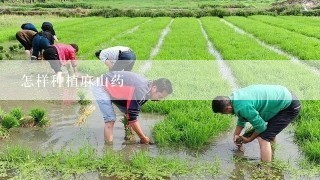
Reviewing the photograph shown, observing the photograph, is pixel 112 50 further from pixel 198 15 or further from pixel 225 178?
pixel 198 15

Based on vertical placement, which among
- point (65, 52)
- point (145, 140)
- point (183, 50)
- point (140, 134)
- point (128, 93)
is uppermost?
point (128, 93)

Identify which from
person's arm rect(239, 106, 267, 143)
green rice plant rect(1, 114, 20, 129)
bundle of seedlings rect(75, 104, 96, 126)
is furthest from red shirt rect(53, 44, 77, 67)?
person's arm rect(239, 106, 267, 143)

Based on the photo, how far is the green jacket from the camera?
371 cm

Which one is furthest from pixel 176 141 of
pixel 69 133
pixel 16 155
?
pixel 16 155

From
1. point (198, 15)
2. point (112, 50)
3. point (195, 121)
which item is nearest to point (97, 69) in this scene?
point (112, 50)

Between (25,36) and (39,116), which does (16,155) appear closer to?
(39,116)

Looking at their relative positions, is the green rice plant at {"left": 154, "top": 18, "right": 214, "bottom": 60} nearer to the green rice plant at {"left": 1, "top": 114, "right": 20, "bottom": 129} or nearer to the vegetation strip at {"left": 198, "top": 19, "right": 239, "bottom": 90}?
the vegetation strip at {"left": 198, "top": 19, "right": 239, "bottom": 90}

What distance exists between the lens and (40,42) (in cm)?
800

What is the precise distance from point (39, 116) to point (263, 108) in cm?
280

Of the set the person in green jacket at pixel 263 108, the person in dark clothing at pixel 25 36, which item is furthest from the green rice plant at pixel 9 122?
the person in dark clothing at pixel 25 36

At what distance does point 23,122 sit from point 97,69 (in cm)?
331

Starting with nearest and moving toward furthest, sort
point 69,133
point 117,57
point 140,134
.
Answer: point 140,134, point 69,133, point 117,57

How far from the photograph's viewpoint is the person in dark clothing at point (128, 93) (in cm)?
397

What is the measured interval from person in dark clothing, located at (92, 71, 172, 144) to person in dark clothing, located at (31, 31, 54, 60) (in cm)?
373
